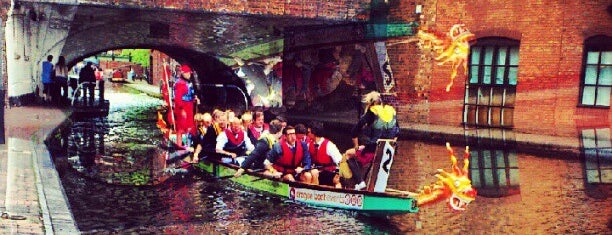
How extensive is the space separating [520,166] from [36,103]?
8355 mm

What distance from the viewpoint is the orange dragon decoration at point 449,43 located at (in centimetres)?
1094

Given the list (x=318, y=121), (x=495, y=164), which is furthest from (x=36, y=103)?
(x=495, y=164)

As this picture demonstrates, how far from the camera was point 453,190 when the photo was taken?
7449mm

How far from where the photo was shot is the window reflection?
7.12 m

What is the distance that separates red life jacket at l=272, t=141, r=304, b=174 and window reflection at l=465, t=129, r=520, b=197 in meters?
2.05

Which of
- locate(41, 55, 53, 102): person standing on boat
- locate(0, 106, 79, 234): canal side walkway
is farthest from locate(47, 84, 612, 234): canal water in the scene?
locate(41, 55, 53, 102): person standing on boat

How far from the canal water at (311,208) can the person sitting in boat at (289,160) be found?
0.92ft

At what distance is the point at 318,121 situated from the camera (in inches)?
406

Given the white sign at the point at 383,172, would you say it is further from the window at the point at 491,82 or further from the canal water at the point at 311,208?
the window at the point at 491,82

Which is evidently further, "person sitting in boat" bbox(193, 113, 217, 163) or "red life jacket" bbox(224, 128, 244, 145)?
"person sitting in boat" bbox(193, 113, 217, 163)

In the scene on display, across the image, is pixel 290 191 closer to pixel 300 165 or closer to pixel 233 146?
pixel 300 165

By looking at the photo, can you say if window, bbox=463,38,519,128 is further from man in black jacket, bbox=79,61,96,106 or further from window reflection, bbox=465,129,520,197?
man in black jacket, bbox=79,61,96,106

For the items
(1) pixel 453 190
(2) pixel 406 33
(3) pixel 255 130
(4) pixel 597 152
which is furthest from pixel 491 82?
(3) pixel 255 130

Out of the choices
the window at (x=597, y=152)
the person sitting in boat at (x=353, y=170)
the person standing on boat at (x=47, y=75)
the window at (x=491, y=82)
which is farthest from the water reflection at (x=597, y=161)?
the person standing on boat at (x=47, y=75)
